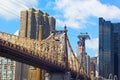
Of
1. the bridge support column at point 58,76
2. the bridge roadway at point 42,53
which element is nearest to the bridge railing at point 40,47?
the bridge roadway at point 42,53

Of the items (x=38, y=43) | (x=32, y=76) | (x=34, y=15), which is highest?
(x=34, y=15)

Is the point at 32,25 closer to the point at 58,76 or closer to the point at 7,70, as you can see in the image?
the point at 7,70

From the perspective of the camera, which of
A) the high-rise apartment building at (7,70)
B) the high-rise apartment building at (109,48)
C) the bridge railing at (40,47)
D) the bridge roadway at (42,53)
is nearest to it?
the bridge roadway at (42,53)

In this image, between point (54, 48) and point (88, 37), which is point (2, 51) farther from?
point (88, 37)

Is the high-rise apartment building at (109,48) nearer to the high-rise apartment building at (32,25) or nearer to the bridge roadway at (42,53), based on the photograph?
the high-rise apartment building at (32,25)

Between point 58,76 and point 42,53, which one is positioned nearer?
point 42,53

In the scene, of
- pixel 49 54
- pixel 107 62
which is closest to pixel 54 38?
pixel 49 54

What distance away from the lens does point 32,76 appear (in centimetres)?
10306

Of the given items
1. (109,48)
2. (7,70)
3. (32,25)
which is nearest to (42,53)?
(32,25)

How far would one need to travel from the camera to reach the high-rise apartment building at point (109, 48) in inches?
6727

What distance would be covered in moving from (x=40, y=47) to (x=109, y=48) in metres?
86.1

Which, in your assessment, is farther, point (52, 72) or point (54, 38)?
point (54, 38)

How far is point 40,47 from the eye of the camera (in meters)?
92.2

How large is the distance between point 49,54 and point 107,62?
79.2 meters
